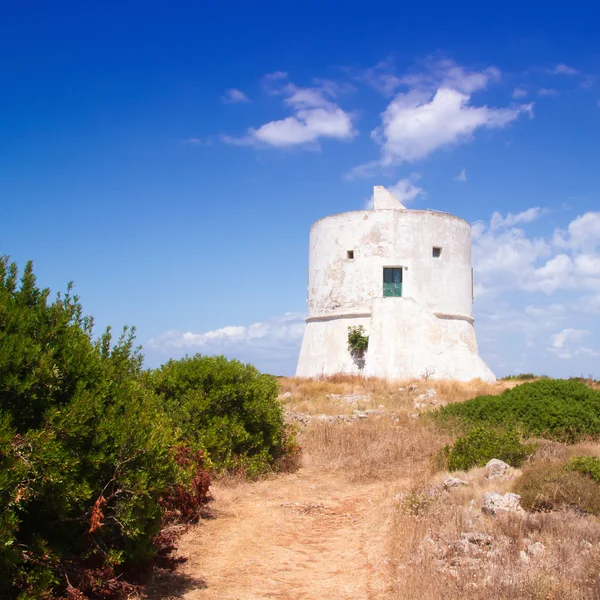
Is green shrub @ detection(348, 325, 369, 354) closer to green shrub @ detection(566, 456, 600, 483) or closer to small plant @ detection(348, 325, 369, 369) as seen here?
small plant @ detection(348, 325, 369, 369)

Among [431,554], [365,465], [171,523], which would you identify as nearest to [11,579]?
[171,523]

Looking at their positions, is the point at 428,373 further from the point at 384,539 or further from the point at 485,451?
the point at 384,539

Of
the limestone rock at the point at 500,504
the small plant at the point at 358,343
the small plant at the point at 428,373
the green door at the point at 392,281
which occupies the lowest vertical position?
the limestone rock at the point at 500,504

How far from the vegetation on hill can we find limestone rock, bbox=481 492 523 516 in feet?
10.7

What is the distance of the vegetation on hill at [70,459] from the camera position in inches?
158

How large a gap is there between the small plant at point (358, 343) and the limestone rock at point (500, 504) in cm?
1611

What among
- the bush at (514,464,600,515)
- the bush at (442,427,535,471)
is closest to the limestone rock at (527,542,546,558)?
the bush at (514,464,600,515)

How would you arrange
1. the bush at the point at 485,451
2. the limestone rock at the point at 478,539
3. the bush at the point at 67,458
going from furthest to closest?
the bush at the point at 485,451, the limestone rock at the point at 478,539, the bush at the point at 67,458

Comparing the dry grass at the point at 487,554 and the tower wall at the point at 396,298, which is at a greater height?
the tower wall at the point at 396,298

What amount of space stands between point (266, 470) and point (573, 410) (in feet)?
20.2

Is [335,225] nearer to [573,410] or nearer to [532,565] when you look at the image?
[573,410]

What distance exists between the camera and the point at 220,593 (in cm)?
513

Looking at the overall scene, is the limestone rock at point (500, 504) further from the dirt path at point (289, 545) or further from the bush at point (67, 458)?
the bush at point (67, 458)

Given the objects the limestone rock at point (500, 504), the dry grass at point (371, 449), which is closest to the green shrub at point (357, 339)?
the dry grass at point (371, 449)
